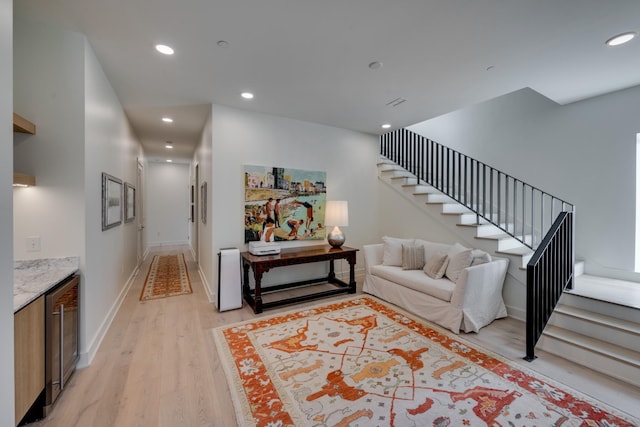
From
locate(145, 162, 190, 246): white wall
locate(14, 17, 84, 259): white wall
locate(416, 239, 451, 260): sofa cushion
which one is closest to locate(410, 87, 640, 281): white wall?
locate(416, 239, 451, 260): sofa cushion

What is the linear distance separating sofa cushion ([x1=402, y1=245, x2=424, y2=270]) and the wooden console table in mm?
765

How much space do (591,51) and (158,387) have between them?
4666 millimetres

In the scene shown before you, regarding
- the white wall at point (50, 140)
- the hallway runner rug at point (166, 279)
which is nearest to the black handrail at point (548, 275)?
the white wall at point (50, 140)

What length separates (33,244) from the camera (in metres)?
2.10

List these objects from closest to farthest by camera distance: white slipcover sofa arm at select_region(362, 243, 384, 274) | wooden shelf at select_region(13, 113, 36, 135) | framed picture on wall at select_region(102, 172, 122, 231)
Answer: wooden shelf at select_region(13, 113, 36, 135) → framed picture on wall at select_region(102, 172, 122, 231) → white slipcover sofa arm at select_region(362, 243, 384, 274)

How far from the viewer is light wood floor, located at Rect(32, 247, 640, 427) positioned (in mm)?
1737

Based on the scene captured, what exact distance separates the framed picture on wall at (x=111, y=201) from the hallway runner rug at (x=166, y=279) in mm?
1271

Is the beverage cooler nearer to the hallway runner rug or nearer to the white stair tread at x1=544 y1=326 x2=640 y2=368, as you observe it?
the hallway runner rug

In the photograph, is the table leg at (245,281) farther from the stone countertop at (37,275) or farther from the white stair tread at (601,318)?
the white stair tread at (601,318)

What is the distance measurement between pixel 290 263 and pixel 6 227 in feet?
8.83

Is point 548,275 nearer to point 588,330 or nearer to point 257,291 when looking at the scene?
point 588,330

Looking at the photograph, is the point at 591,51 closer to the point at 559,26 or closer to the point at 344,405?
the point at 559,26

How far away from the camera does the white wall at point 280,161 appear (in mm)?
3701

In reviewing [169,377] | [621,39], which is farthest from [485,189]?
[169,377]
